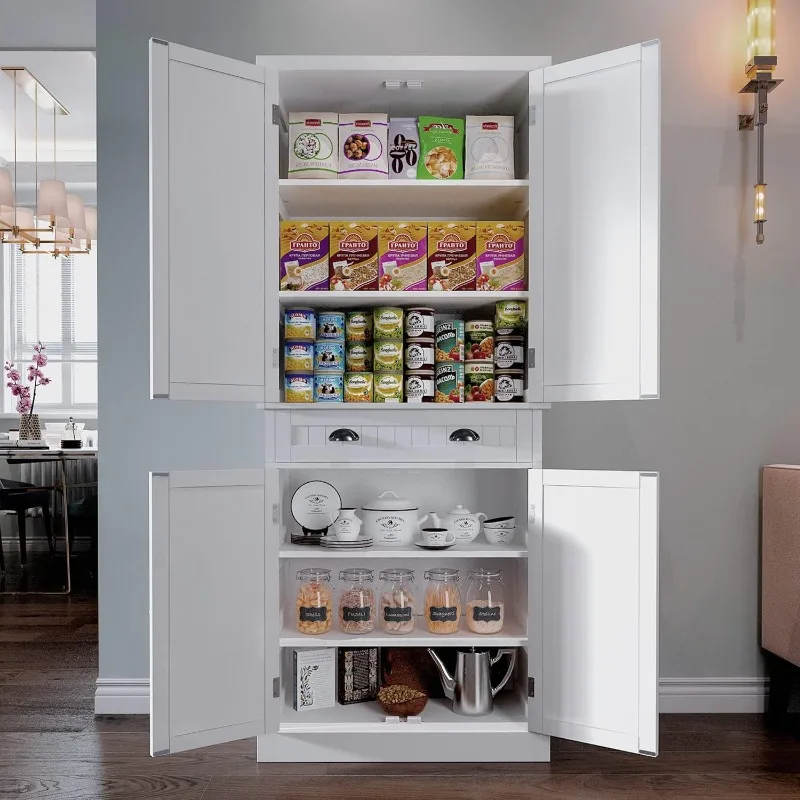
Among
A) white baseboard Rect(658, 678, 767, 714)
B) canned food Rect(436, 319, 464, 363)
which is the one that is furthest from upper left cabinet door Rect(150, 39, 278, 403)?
white baseboard Rect(658, 678, 767, 714)

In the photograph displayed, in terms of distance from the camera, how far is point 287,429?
221 cm

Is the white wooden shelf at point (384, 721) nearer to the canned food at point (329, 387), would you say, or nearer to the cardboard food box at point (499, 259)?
the canned food at point (329, 387)

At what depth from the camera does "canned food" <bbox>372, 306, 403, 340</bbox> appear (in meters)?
2.24

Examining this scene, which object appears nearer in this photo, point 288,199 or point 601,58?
point 601,58

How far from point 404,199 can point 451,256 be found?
11.5 inches

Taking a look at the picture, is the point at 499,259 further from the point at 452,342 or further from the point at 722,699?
the point at 722,699

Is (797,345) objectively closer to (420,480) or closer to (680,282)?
(680,282)

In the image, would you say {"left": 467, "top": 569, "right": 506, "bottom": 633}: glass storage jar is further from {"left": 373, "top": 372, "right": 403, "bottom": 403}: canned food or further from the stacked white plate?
{"left": 373, "top": 372, "right": 403, "bottom": 403}: canned food

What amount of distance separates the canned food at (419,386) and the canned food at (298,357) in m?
0.30

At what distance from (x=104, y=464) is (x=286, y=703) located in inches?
41.1

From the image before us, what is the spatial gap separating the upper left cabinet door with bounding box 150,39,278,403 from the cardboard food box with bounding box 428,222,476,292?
1.63 ft

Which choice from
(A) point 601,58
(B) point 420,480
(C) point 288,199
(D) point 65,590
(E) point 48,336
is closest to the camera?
(A) point 601,58

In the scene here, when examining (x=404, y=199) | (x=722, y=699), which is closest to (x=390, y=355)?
(x=404, y=199)

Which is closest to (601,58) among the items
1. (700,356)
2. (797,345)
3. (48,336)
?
(700,356)
